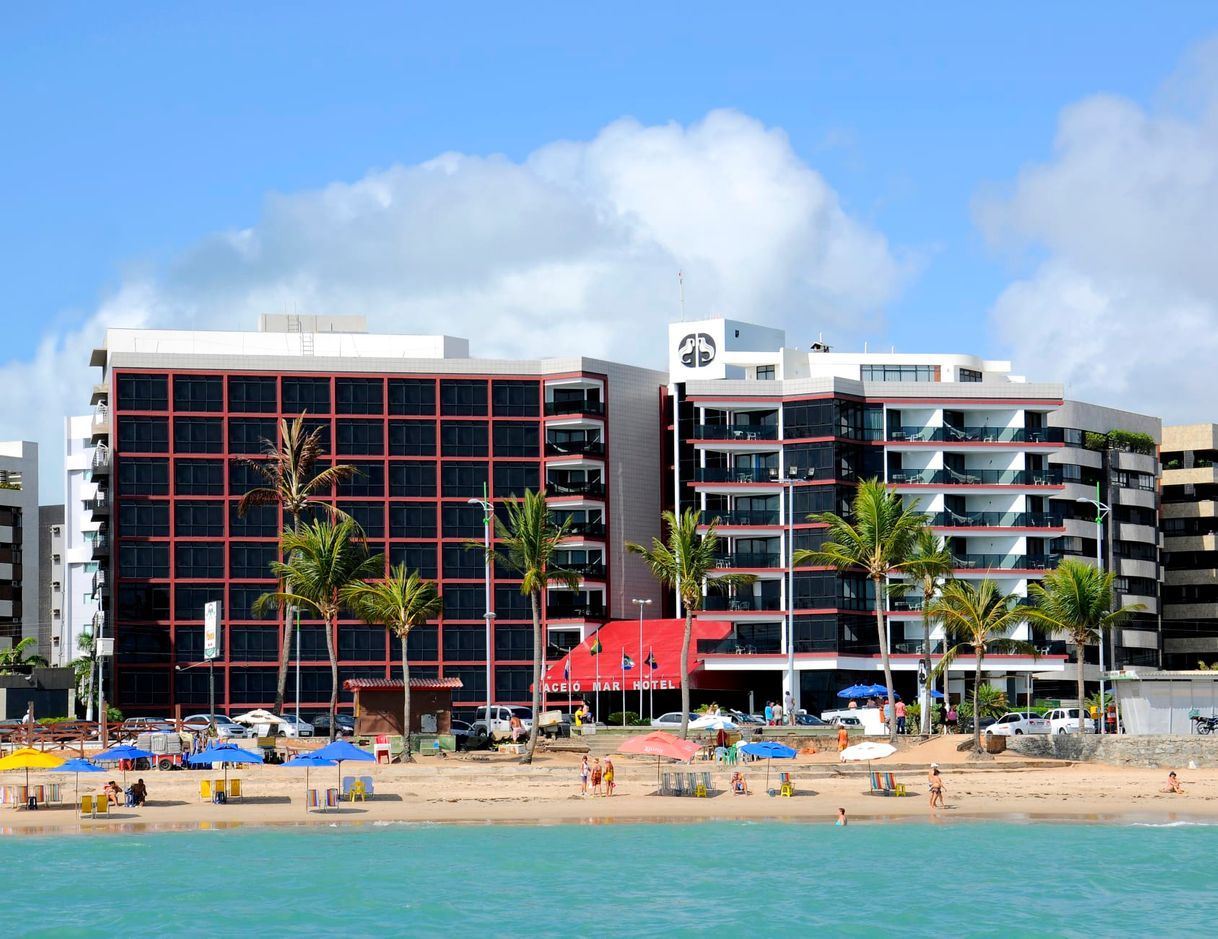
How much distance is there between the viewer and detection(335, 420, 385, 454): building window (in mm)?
128250

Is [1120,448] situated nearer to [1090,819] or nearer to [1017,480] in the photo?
[1017,480]

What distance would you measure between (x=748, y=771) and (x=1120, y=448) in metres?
72.9

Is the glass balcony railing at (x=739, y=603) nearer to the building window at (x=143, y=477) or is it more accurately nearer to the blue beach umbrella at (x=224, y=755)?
A: the building window at (x=143, y=477)

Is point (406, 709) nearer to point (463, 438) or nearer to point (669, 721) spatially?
point (669, 721)

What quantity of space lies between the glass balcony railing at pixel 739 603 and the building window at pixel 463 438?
1889 centimetres

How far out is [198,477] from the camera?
127 meters

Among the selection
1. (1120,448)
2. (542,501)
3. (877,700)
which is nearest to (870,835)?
(542,501)

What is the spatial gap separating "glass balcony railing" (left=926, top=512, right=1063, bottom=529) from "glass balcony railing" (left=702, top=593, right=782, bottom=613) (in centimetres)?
1242

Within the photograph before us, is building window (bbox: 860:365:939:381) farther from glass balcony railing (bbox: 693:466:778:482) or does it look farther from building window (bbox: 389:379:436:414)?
building window (bbox: 389:379:436:414)

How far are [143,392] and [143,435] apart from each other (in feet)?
9.52

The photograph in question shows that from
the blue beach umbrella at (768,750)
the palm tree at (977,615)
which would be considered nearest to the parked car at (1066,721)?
the palm tree at (977,615)

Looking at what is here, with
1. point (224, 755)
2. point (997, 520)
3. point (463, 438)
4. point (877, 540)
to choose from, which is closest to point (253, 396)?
point (463, 438)

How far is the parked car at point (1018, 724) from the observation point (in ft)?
331

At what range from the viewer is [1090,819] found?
73750mm
